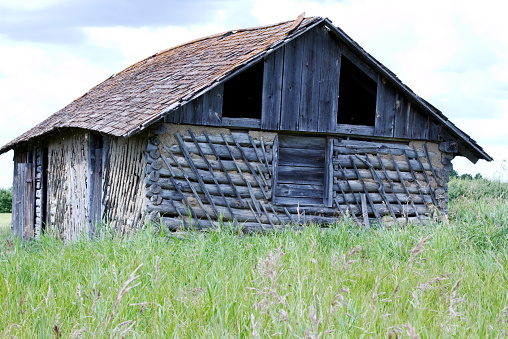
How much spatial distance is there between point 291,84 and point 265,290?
7.80m

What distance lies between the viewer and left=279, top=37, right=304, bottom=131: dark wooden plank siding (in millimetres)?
10211

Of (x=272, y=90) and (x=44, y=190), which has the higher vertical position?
(x=272, y=90)

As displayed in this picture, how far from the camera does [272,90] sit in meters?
10.1

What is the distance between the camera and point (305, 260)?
5152 millimetres

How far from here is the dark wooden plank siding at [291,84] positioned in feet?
33.5

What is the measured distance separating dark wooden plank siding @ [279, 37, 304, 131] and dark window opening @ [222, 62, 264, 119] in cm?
321

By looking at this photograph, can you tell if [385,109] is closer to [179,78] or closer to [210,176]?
[210,176]

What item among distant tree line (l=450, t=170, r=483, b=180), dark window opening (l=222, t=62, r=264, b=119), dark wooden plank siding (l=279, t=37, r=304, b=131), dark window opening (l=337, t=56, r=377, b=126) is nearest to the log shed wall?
dark wooden plank siding (l=279, t=37, r=304, b=131)

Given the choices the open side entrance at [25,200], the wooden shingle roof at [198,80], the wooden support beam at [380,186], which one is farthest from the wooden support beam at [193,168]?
the open side entrance at [25,200]

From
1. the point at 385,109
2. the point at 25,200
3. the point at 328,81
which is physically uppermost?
the point at 328,81

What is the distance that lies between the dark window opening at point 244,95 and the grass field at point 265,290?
22.8ft

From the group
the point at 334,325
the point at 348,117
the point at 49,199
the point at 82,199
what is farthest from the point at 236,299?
the point at 49,199

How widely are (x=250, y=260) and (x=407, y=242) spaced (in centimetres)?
206

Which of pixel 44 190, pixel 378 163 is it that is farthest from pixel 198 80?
pixel 44 190
